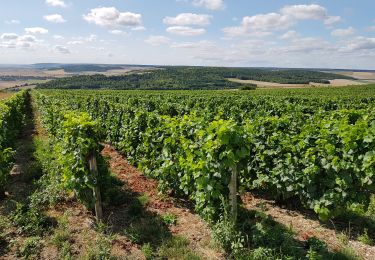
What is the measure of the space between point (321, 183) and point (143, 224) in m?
3.75

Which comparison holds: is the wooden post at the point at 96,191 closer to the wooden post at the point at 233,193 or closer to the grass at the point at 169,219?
the grass at the point at 169,219

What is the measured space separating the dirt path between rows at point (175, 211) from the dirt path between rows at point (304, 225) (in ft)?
4.93

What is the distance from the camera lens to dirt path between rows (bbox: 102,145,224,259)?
596 cm

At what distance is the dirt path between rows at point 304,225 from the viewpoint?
5730 millimetres

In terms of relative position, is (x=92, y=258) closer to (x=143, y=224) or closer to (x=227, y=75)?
(x=143, y=224)

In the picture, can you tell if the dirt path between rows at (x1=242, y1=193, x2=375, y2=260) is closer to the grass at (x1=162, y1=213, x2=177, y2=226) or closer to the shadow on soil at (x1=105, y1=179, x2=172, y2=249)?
the grass at (x1=162, y1=213, x2=177, y2=226)

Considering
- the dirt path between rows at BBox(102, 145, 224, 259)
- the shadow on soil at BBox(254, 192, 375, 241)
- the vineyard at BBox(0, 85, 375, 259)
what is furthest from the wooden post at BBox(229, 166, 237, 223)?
the shadow on soil at BBox(254, 192, 375, 241)

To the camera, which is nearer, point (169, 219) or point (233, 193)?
point (233, 193)

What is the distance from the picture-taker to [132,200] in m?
8.15

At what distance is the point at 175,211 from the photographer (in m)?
7.55

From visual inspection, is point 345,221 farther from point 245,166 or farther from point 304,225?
point 245,166

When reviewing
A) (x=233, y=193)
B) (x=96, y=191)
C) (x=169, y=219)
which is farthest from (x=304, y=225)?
(x=96, y=191)

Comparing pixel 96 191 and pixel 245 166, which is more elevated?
pixel 245 166

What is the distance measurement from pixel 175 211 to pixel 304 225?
2.80 meters
